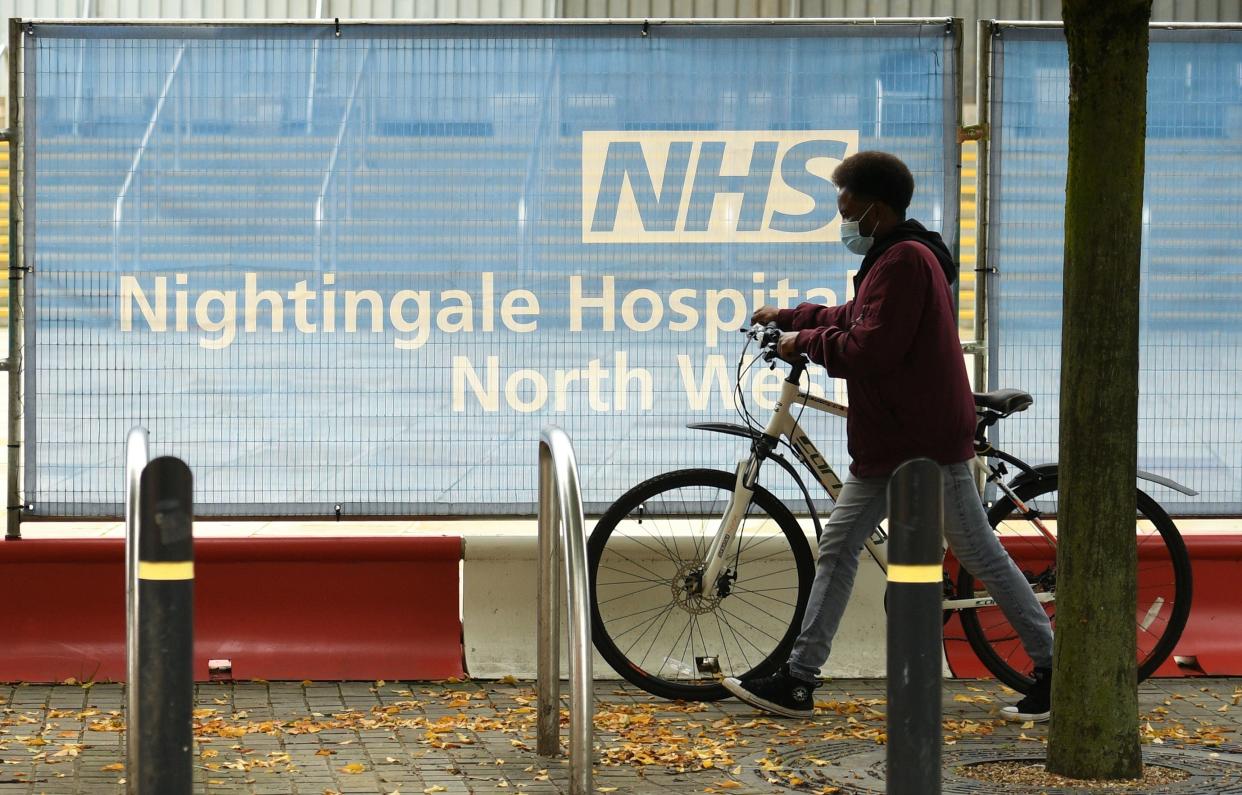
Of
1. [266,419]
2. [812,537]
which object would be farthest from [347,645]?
[812,537]

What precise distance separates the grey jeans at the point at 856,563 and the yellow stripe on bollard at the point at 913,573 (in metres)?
2.18

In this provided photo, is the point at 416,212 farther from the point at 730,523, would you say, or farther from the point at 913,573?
the point at 913,573

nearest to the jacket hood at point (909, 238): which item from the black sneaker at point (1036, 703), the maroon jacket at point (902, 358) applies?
the maroon jacket at point (902, 358)

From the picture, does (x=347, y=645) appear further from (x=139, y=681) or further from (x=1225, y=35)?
(x=1225, y=35)

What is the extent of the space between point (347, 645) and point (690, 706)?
141cm

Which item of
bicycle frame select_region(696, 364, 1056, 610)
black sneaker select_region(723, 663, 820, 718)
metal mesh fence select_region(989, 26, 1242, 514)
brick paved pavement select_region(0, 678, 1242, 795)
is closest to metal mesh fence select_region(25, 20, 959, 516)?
metal mesh fence select_region(989, 26, 1242, 514)

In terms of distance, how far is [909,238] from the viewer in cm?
551

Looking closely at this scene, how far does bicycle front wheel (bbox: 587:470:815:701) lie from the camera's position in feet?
19.8

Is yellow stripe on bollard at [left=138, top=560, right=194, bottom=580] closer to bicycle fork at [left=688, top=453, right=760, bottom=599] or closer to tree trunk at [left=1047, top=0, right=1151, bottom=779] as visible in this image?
tree trunk at [left=1047, top=0, right=1151, bottom=779]

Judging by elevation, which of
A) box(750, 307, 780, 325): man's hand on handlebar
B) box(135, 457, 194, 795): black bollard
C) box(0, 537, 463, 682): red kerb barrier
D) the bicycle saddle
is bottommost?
box(0, 537, 463, 682): red kerb barrier

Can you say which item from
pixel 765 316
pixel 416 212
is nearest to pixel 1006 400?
pixel 765 316

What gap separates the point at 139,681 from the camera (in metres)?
3.25

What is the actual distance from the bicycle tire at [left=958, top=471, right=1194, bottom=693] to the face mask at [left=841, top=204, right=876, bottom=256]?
1.15 metres

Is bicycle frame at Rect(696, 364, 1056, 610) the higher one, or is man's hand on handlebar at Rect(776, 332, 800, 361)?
man's hand on handlebar at Rect(776, 332, 800, 361)
